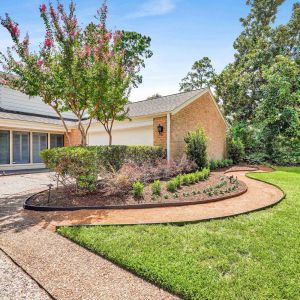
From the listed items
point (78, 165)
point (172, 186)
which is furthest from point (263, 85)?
point (78, 165)

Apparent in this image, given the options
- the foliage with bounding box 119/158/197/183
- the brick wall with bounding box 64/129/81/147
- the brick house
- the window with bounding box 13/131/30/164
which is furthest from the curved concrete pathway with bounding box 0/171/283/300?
the brick wall with bounding box 64/129/81/147

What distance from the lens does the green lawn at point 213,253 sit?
119 inches

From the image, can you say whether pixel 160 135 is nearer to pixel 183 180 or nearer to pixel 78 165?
pixel 183 180

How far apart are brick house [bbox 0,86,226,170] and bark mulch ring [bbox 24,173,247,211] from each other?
4.85 m

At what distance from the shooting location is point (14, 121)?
1505 cm

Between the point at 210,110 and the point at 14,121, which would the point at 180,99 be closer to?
the point at 210,110

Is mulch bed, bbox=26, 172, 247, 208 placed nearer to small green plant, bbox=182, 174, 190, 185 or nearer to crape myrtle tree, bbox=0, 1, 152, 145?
small green plant, bbox=182, 174, 190, 185

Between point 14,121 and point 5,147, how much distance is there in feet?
6.23

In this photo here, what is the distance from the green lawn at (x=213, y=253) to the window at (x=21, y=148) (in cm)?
1319

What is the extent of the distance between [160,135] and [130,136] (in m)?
→ 2.65

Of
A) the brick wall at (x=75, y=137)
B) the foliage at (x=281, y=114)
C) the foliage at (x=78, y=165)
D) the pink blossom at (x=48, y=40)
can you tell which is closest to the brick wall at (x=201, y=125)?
the foliage at (x=281, y=114)

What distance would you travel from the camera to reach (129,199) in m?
7.30

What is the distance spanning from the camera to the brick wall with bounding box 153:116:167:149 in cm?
1289

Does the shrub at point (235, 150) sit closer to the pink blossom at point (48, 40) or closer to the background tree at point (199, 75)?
the pink blossom at point (48, 40)
